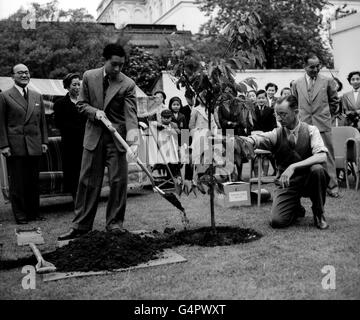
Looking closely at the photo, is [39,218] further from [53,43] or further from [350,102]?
[53,43]

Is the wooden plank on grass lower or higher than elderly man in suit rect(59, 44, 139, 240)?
lower

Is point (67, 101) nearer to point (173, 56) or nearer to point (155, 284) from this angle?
point (173, 56)

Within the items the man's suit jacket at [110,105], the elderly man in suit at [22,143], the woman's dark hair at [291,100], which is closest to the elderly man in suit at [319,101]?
the woman's dark hair at [291,100]

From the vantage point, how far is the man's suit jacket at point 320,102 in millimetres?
7828

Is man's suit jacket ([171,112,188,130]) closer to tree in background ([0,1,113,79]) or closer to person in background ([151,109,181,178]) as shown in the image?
person in background ([151,109,181,178])

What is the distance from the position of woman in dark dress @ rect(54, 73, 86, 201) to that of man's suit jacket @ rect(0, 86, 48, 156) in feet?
1.21

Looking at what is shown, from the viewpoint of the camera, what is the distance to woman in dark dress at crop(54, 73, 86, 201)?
755 centimetres

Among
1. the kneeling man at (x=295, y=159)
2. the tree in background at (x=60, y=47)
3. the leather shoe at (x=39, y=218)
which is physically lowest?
the leather shoe at (x=39, y=218)

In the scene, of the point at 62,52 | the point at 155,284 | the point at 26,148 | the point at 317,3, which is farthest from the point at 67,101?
the point at 317,3

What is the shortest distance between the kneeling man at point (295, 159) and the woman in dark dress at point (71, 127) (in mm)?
3077

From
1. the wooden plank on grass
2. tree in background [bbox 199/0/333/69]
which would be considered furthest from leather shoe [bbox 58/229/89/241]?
tree in background [bbox 199/0/333/69]

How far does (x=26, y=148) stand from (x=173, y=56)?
313 cm

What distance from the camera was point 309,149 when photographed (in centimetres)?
582

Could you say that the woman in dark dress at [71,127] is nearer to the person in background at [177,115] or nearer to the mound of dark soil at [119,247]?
the mound of dark soil at [119,247]
